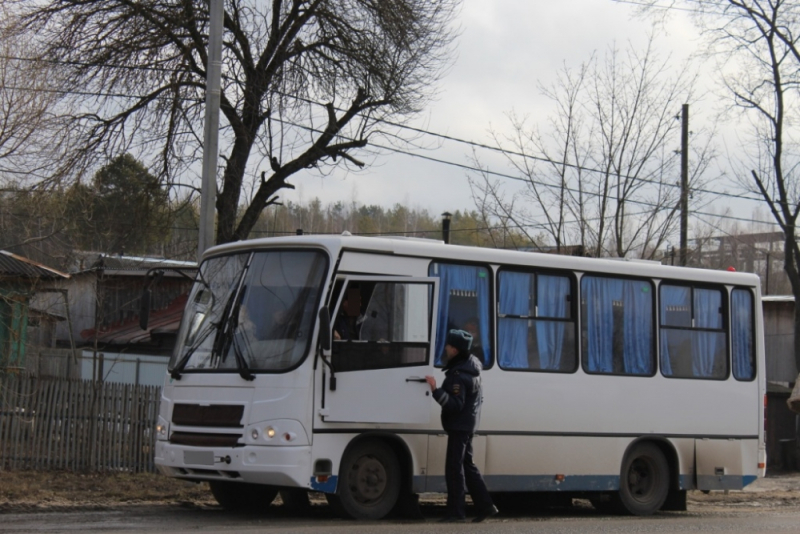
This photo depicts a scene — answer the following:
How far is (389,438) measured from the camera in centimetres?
1026

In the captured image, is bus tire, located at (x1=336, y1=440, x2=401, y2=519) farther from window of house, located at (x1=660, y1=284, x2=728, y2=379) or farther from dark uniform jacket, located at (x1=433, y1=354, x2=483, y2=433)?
window of house, located at (x1=660, y1=284, x2=728, y2=379)

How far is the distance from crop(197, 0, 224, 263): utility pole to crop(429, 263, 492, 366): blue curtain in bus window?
3.62m

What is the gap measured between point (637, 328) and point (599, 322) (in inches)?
26.2

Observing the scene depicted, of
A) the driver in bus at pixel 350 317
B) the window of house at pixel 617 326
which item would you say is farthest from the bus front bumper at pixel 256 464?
the window of house at pixel 617 326

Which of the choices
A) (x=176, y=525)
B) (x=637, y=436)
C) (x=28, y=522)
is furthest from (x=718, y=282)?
(x=28, y=522)

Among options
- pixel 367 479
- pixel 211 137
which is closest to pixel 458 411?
pixel 367 479

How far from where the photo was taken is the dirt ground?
11.1 meters

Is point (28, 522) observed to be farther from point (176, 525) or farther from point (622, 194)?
point (622, 194)

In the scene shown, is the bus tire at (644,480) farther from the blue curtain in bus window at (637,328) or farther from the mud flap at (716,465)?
the blue curtain in bus window at (637,328)

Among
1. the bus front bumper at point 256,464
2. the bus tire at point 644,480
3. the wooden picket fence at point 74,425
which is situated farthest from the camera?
the wooden picket fence at point 74,425

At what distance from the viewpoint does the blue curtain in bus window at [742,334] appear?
1343 cm

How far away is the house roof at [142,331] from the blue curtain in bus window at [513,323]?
20.8 m

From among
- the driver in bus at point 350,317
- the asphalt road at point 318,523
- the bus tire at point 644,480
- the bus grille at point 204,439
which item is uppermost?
the driver in bus at point 350,317

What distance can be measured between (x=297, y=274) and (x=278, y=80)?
7965 mm
